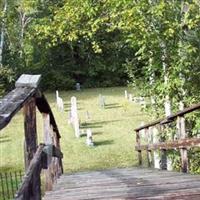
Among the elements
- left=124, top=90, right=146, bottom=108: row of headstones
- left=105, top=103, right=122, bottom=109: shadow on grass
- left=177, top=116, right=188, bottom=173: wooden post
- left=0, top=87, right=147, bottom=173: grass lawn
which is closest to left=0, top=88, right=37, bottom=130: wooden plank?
left=177, top=116, right=188, bottom=173: wooden post

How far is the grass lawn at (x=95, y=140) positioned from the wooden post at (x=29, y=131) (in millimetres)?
13459

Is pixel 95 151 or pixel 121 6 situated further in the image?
pixel 95 151

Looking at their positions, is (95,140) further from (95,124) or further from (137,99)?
(137,99)

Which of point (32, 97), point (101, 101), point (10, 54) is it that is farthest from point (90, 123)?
point (32, 97)

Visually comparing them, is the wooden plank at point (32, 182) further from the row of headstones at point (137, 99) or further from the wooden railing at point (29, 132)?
the row of headstones at point (137, 99)

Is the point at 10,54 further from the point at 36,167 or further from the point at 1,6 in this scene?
the point at 36,167

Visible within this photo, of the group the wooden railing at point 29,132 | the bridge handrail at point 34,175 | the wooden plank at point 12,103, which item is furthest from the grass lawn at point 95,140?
the wooden plank at point 12,103

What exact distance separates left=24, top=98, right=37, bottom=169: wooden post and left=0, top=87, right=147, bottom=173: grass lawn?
44.2 ft

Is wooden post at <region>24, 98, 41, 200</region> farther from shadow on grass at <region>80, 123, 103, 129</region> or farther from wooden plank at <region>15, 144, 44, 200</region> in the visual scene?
shadow on grass at <region>80, 123, 103, 129</region>

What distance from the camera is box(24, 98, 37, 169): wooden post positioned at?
11.9ft

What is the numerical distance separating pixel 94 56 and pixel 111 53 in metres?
1.60

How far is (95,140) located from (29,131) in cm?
1834

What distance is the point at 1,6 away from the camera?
39281mm

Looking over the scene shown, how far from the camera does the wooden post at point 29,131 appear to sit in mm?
3633
